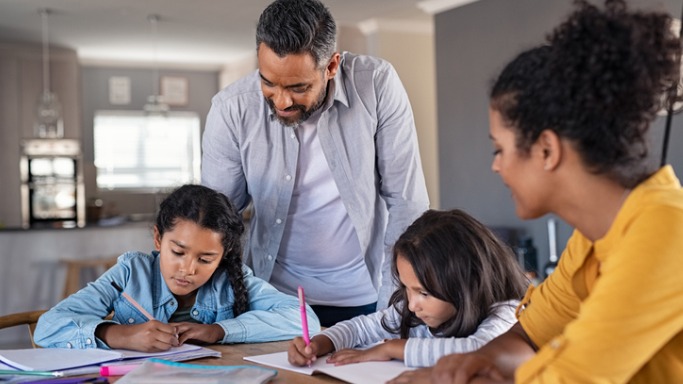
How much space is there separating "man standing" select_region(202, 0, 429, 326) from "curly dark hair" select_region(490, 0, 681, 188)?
3.35 ft

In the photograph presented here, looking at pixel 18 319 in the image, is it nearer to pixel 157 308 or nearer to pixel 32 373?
pixel 157 308

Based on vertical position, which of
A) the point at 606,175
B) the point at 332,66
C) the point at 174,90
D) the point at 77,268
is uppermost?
the point at 174,90

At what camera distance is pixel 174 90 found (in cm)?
1038

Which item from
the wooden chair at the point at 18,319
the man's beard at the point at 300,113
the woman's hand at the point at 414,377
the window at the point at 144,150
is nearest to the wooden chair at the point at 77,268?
the window at the point at 144,150

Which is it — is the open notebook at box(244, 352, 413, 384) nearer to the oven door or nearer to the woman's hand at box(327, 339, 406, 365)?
the woman's hand at box(327, 339, 406, 365)

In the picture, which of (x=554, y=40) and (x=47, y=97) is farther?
(x=47, y=97)

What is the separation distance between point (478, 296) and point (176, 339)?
0.61 m

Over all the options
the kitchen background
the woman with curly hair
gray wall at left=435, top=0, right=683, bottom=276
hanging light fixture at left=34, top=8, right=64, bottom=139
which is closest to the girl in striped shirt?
the woman with curly hair

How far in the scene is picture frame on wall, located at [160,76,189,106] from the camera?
406 inches

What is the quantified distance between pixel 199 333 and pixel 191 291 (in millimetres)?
223

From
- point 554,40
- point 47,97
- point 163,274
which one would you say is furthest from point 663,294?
point 47,97

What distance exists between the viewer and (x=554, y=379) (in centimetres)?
93

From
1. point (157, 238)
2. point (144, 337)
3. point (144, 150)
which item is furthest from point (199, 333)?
point (144, 150)

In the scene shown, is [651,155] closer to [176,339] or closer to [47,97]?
[176,339]
